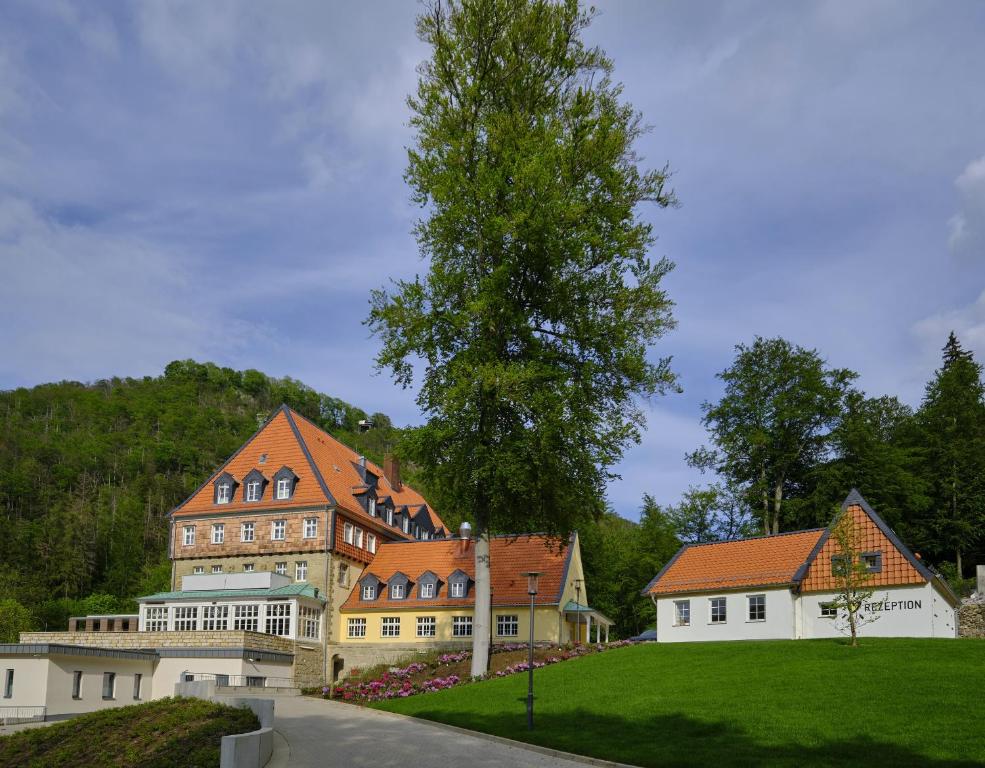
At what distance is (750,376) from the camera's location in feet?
174

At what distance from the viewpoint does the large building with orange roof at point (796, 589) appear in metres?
31.8

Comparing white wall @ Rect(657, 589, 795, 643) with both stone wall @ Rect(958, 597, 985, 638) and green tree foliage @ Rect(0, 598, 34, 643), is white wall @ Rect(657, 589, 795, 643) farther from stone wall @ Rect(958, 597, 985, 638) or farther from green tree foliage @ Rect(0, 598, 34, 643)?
green tree foliage @ Rect(0, 598, 34, 643)

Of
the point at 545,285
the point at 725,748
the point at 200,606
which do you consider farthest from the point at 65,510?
the point at 725,748

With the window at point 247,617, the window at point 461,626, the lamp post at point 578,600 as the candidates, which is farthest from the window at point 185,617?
the lamp post at point 578,600

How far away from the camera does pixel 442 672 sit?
3275 cm

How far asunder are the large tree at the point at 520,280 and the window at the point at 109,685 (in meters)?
12.8

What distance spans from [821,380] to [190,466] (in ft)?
235

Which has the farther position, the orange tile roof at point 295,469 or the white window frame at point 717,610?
the orange tile roof at point 295,469

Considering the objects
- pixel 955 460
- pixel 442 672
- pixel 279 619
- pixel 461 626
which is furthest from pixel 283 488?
pixel 955 460

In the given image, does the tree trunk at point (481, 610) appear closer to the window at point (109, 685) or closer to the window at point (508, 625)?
the window at point (508, 625)

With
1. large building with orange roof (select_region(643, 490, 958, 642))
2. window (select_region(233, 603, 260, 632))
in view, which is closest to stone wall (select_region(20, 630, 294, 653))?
window (select_region(233, 603, 260, 632))

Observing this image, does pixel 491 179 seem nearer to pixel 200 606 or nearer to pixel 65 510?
pixel 200 606

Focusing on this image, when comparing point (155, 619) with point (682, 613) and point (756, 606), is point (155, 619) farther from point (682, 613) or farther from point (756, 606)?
point (756, 606)

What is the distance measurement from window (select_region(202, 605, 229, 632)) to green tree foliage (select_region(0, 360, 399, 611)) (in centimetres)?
2302
